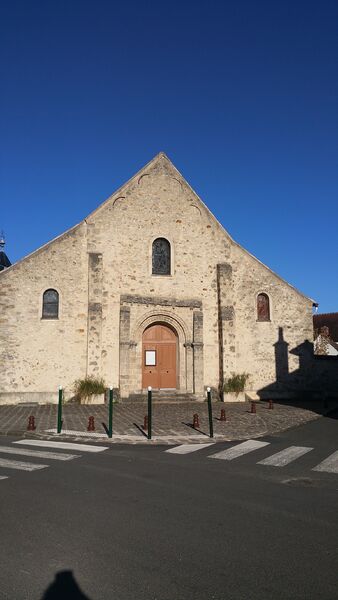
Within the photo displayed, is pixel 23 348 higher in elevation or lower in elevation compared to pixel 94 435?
higher

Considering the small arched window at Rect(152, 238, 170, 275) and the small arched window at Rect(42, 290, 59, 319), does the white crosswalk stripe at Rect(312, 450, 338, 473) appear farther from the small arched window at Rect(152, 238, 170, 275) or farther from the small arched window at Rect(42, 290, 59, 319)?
the small arched window at Rect(152, 238, 170, 275)

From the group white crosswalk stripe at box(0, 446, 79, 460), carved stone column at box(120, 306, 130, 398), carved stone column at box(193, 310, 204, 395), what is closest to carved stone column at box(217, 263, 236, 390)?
carved stone column at box(193, 310, 204, 395)

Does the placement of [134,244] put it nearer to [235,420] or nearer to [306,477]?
[235,420]

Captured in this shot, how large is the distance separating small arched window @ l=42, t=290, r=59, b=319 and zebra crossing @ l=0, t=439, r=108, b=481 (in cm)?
803

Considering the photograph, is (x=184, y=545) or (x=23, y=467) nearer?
(x=184, y=545)

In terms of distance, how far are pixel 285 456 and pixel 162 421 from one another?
4.77m

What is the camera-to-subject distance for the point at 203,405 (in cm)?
1648

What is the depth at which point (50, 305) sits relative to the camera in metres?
17.0

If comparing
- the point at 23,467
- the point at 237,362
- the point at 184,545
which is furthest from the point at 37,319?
the point at 184,545

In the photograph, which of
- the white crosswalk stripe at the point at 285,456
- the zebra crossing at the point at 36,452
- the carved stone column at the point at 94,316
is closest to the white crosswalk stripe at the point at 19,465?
the zebra crossing at the point at 36,452

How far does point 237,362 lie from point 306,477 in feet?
40.1

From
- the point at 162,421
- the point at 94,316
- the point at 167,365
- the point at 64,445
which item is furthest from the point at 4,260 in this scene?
the point at 64,445

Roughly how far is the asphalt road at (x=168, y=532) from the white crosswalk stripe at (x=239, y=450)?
0.82 meters

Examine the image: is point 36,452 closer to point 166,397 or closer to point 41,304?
point 41,304
